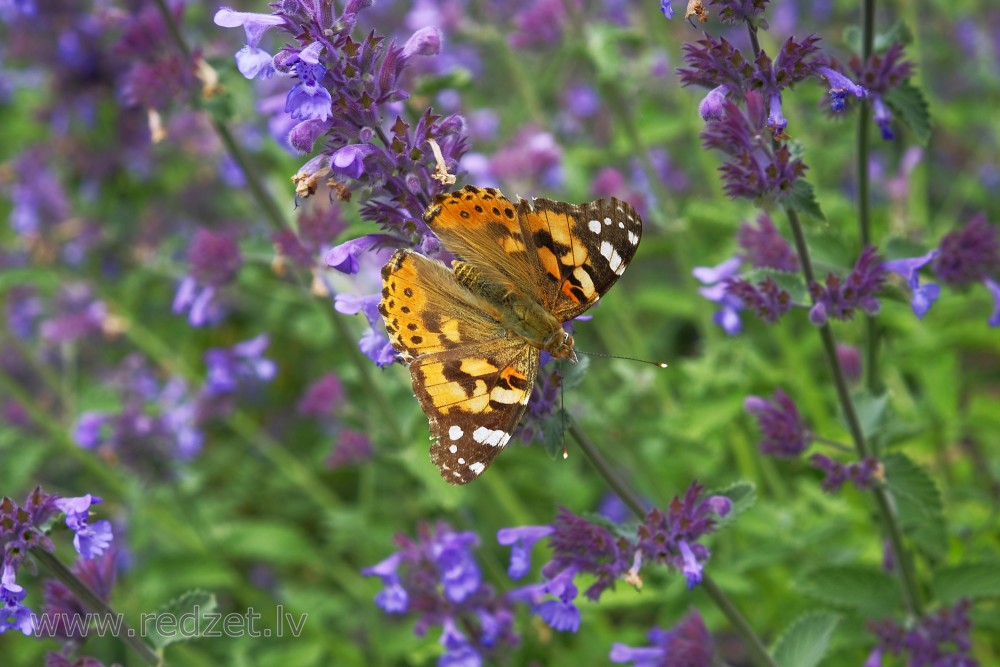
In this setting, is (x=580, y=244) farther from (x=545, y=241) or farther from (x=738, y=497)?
(x=738, y=497)

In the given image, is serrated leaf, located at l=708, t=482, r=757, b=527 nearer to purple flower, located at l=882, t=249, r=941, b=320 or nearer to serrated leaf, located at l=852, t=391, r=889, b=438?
serrated leaf, located at l=852, t=391, r=889, b=438

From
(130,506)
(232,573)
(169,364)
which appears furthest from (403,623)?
(169,364)

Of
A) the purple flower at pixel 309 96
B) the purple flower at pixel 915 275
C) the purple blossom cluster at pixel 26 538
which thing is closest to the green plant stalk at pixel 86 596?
the purple blossom cluster at pixel 26 538

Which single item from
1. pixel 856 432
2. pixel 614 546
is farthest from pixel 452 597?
pixel 856 432

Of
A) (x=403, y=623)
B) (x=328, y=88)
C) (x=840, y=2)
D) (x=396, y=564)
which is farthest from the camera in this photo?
(x=840, y=2)

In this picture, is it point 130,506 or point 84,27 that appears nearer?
point 130,506

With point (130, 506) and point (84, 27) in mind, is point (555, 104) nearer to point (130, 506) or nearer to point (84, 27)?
point (84, 27)

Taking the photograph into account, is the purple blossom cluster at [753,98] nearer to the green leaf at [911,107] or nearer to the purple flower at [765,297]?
the purple flower at [765,297]

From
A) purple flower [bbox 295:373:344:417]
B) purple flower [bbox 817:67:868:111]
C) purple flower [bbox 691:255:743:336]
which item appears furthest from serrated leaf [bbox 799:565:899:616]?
purple flower [bbox 295:373:344:417]
